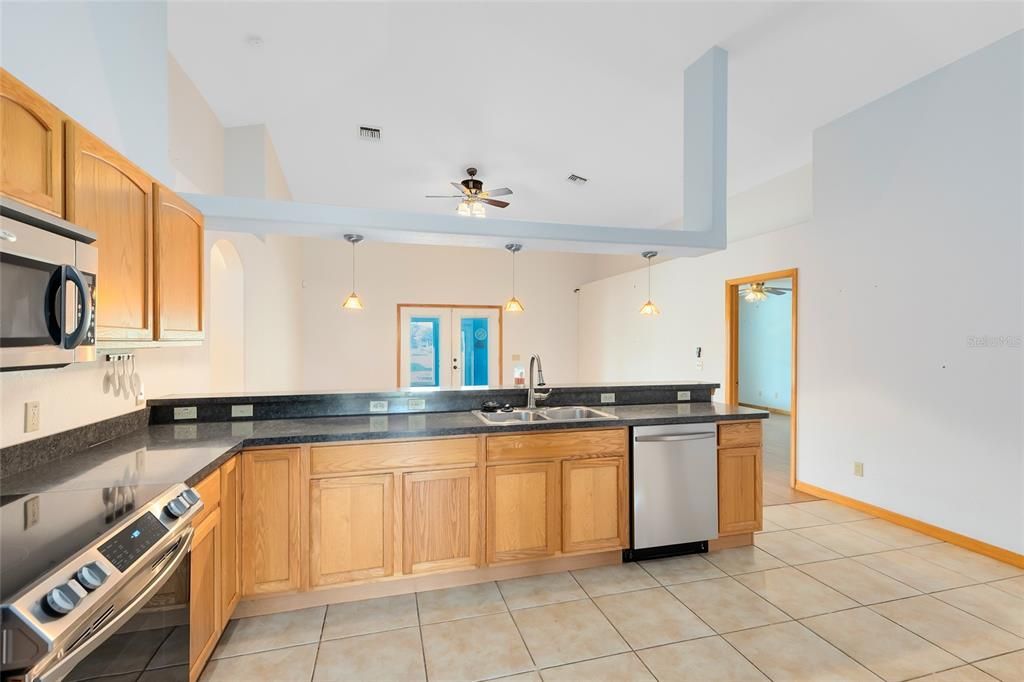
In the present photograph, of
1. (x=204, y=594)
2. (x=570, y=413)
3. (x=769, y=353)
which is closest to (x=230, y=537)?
(x=204, y=594)

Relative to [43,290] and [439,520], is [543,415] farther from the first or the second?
[43,290]

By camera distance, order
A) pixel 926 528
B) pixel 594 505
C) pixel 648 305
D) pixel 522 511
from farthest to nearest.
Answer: pixel 648 305, pixel 926 528, pixel 594 505, pixel 522 511

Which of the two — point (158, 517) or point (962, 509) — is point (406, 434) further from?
point (962, 509)

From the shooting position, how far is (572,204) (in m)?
5.97

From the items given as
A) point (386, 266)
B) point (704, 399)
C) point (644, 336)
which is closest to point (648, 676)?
point (704, 399)

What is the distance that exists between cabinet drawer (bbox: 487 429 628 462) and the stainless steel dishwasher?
0.14m

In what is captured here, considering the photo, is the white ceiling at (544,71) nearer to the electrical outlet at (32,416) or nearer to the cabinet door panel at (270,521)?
the electrical outlet at (32,416)

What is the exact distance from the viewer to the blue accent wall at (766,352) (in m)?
8.42

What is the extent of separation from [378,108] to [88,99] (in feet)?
6.81

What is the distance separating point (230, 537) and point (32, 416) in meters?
0.88

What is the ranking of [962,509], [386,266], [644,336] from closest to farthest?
[962,509], [644,336], [386,266]

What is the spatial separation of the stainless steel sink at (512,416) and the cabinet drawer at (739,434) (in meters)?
1.15

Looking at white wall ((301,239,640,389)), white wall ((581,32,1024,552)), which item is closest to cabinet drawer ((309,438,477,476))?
white wall ((581,32,1024,552))

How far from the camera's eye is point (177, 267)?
2.17 m
